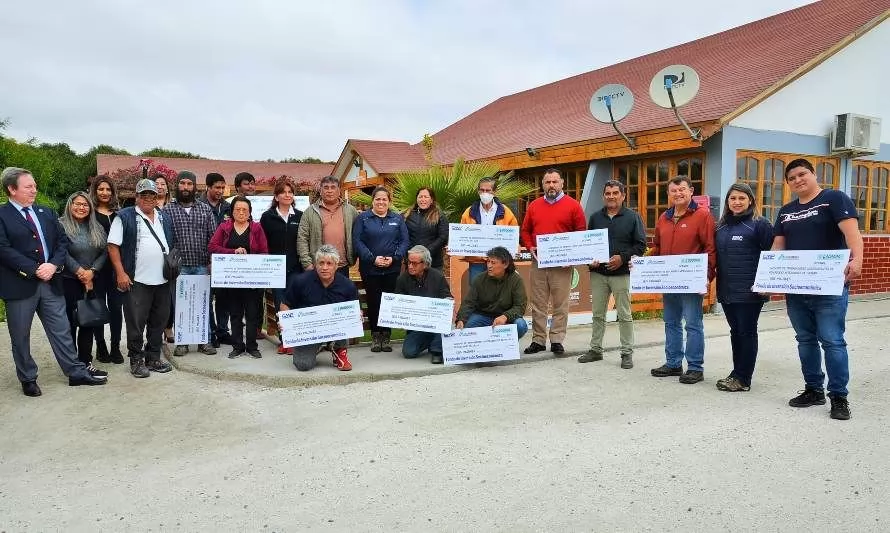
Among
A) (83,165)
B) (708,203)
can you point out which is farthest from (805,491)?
(83,165)

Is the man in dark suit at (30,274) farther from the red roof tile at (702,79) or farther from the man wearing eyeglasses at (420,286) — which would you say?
the red roof tile at (702,79)

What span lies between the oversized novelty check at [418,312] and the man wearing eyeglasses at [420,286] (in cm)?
18

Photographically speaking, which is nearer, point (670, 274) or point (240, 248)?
point (670, 274)

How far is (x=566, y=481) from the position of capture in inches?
150

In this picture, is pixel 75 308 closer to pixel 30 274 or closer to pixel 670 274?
pixel 30 274

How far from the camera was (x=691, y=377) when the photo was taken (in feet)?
20.0

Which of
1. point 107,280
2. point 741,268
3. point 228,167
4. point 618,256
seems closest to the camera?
point 741,268

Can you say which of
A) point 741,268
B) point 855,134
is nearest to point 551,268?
point 741,268

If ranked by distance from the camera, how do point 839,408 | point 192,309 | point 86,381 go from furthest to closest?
1. point 192,309
2. point 86,381
3. point 839,408

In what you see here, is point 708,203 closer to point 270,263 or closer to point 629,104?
point 629,104

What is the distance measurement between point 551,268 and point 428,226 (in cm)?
151

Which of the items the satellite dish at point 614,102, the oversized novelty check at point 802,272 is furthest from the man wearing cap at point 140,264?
the satellite dish at point 614,102

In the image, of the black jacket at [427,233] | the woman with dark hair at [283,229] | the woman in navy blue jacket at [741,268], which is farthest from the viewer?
the black jacket at [427,233]

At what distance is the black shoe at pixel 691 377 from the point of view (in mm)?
6066
